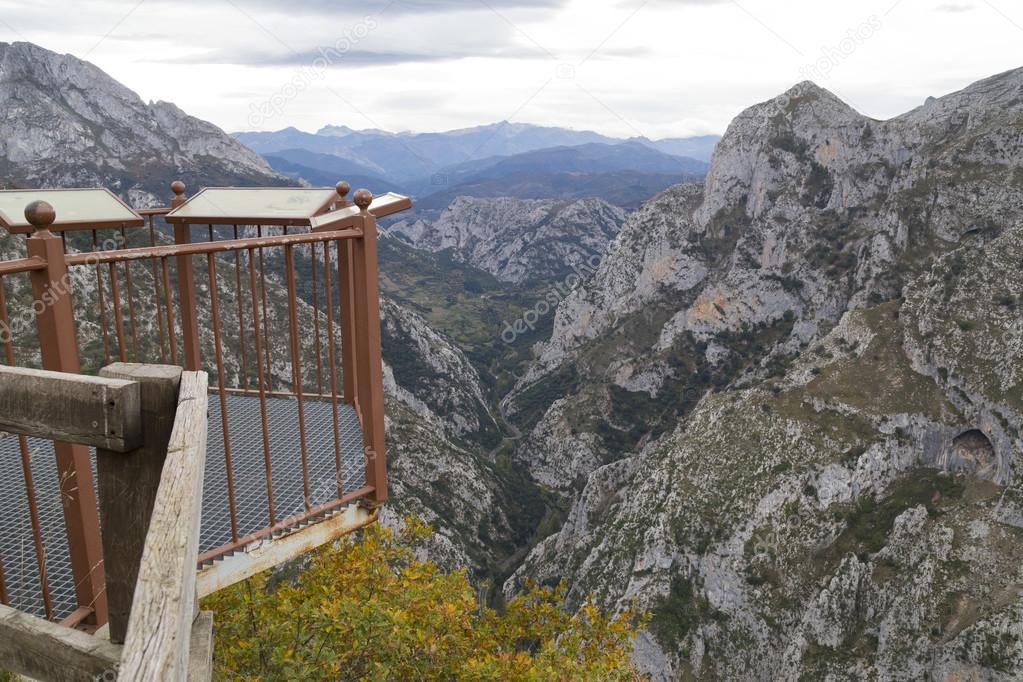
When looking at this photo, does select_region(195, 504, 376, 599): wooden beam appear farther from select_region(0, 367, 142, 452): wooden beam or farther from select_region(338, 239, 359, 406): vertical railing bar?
select_region(0, 367, 142, 452): wooden beam

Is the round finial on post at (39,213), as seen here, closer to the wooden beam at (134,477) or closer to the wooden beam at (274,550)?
the wooden beam at (134,477)

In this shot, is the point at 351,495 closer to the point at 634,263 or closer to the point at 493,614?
the point at 493,614

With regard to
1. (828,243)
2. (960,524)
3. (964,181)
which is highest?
(964,181)

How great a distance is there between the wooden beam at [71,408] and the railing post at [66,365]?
7.68ft

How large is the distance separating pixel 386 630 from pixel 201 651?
604cm

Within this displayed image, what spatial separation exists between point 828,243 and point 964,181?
2343cm

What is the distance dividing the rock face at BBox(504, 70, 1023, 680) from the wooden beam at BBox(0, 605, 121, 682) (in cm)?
6829

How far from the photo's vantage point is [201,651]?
290cm

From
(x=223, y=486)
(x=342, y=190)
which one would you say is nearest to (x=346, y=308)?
(x=342, y=190)

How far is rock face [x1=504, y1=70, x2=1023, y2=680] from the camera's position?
6494 cm

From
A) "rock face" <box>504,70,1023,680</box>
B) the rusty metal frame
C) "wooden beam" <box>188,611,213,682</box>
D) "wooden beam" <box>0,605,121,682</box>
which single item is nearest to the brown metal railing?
the rusty metal frame

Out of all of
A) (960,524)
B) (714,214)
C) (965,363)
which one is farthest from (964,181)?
(960,524)

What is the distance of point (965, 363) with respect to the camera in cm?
8081

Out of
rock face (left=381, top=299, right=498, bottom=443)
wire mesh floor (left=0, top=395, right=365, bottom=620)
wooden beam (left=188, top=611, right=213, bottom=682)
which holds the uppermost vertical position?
wooden beam (left=188, top=611, right=213, bottom=682)
